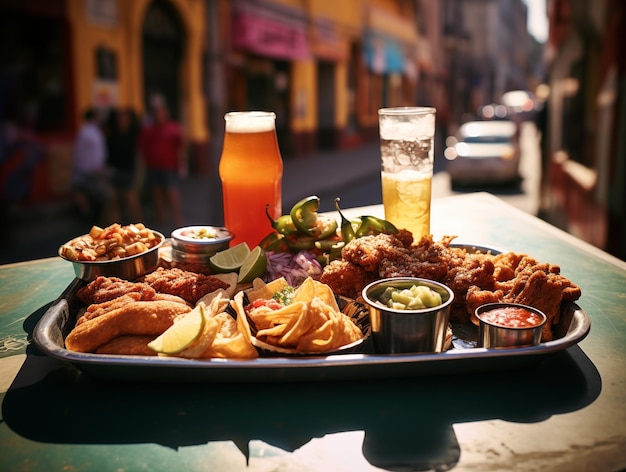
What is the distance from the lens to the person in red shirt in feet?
34.1

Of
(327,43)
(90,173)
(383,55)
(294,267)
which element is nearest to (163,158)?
(90,173)

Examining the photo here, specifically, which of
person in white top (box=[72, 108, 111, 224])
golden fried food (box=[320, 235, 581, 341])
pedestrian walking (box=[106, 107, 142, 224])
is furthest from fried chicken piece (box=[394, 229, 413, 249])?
person in white top (box=[72, 108, 111, 224])

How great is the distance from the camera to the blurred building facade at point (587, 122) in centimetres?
733

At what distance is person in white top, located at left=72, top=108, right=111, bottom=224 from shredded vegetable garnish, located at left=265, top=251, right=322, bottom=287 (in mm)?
8497

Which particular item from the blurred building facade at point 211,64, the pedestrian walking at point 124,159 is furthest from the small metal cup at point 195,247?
the pedestrian walking at point 124,159

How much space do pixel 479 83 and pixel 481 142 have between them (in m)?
50.8

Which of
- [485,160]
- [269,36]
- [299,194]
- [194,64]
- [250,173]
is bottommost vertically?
[299,194]

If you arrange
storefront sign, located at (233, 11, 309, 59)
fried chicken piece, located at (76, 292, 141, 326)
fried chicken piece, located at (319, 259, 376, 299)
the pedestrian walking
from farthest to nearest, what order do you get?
storefront sign, located at (233, 11, 309, 59) < the pedestrian walking < fried chicken piece, located at (319, 259, 376, 299) < fried chicken piece, located at (76, 292, 141, 326)

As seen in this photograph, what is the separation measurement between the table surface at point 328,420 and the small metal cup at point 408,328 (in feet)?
0.35

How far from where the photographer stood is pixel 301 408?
1.77 meters

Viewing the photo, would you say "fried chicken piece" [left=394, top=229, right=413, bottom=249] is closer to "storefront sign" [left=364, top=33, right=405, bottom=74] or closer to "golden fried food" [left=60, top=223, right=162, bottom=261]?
"golden fried food" [left=60, top=223, right=162, bottom=261]

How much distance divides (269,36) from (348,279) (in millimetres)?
17096

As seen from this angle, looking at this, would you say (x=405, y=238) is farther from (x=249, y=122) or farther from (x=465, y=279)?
(x=249, y=122)

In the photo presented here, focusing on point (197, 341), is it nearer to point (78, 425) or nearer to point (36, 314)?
point (78, 425)
